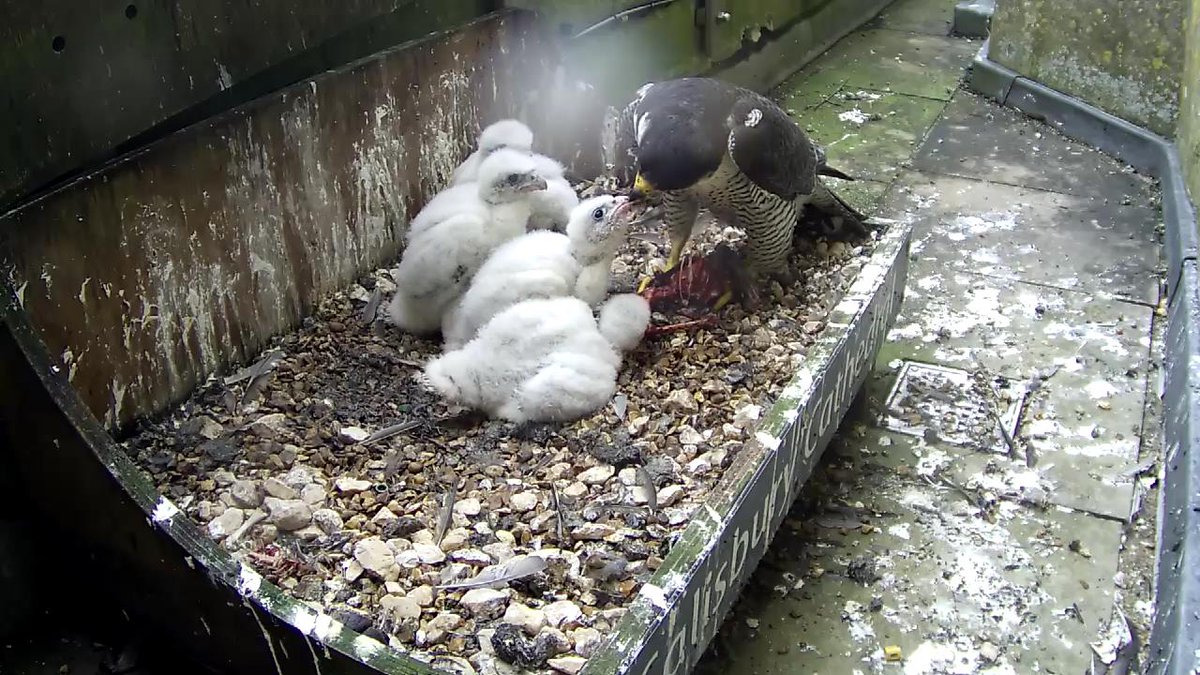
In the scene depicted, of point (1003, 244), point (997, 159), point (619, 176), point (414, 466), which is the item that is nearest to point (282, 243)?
point (414, 466)

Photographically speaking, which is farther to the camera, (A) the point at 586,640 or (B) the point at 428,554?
(B) the point at 428,554

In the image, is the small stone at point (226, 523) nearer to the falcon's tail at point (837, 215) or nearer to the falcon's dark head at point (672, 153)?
the falcon's dark head at point (672, 153)

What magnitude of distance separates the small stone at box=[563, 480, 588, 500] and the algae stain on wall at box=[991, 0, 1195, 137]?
329 cm

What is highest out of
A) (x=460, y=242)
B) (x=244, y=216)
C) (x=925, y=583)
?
(x=244, y=216)

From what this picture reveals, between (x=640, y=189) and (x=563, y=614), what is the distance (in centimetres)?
103

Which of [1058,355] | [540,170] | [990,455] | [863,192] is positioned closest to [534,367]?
[540,170]

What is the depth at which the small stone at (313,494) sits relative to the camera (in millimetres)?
1854

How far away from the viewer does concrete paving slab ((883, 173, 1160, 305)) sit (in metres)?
3.40

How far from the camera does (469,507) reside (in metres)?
1.88

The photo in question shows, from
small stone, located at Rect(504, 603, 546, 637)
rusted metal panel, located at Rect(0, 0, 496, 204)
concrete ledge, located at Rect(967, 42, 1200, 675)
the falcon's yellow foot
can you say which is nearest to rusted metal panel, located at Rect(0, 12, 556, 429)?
rusted metal panel, located at Rect(0, 0, 496, 204)

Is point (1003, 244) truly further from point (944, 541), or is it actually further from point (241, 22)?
point (241, 22)

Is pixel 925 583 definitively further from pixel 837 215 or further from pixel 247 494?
pixel 247 494

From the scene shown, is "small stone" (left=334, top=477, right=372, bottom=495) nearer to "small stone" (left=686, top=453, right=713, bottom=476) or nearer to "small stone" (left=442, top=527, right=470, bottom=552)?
"small stone" (left=442, top=527, right=470, bottom=552)

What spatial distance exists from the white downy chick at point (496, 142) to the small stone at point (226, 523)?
118cm
